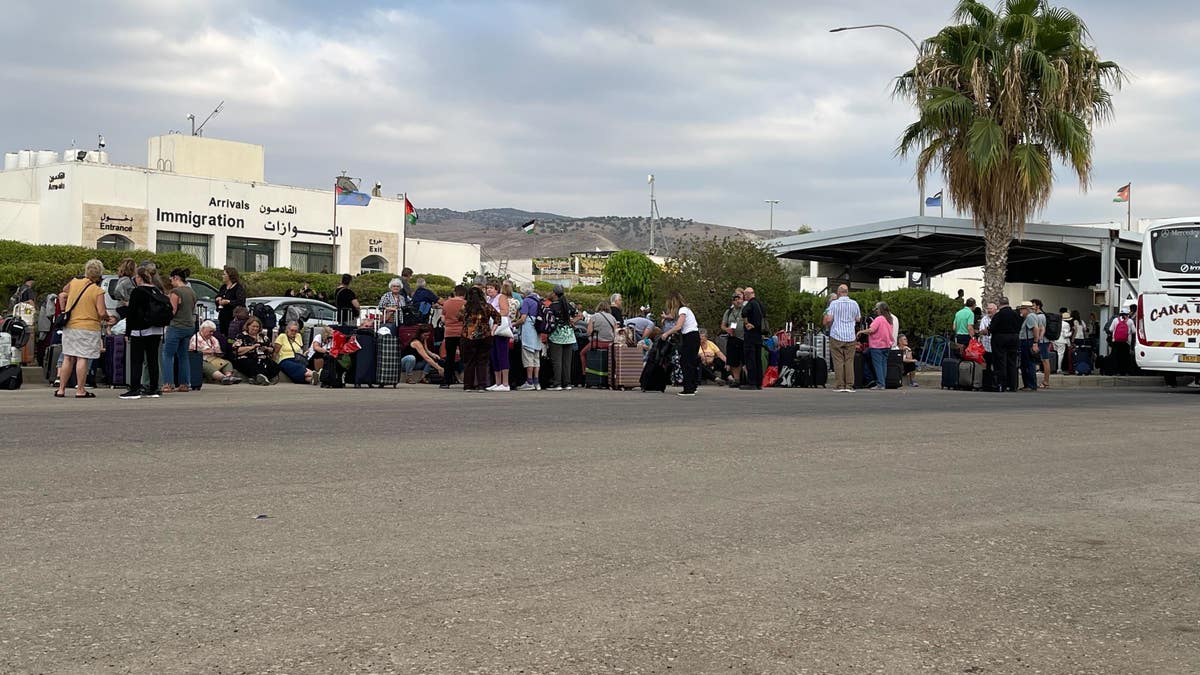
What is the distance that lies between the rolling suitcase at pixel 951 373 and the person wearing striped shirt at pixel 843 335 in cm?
342

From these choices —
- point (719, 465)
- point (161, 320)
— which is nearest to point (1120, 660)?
point (719, 465)

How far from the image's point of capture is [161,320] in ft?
53.6

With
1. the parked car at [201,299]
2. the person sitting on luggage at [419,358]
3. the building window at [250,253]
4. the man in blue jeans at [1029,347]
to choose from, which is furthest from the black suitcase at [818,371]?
the building window at [250,253]

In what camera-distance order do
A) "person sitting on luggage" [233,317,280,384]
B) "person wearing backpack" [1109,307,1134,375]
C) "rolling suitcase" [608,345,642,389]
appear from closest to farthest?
"person sitting on luggage" [233,317,280,384]
"rolling suitcase" [608,345,642,389]
"person wearing backpack" [1109,307,1134,375]

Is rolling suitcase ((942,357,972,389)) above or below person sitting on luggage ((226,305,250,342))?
below

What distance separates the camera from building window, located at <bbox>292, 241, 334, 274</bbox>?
2653 inches

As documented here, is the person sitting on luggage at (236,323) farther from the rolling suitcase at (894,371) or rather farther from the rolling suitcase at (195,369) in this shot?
the rolling suitcase at (894,371)

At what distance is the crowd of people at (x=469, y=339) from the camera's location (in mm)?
16453

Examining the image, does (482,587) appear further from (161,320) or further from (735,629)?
(161,320)

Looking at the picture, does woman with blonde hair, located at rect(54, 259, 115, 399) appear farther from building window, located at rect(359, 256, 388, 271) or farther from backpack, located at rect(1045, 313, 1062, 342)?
building window, located at rect(359, 256, 388, 271)

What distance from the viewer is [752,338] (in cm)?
2288

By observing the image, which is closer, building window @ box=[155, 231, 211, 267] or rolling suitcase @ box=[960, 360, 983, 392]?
rolling suitcase @ box=[960, 360, 983, 392]

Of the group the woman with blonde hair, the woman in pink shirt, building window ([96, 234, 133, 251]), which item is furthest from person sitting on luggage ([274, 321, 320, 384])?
building window ([96, 234, 133, 251])

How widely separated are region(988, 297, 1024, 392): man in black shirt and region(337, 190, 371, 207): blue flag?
49886 millimetres
